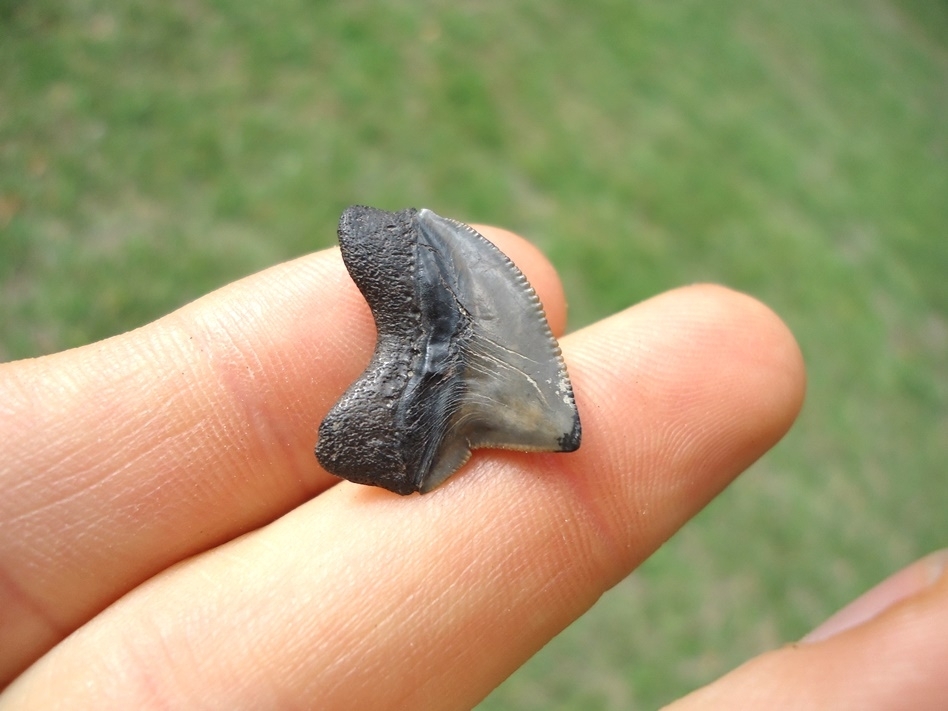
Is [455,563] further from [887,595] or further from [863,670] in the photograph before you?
[887,595]

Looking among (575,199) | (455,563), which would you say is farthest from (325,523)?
(575,199)

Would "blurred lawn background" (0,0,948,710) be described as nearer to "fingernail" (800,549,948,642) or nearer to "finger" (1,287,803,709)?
"fingernail" (800,549,948,642)

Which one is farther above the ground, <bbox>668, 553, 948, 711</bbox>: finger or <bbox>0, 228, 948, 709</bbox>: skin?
<bbox>0, 228, 948, 709</bbox>: skin

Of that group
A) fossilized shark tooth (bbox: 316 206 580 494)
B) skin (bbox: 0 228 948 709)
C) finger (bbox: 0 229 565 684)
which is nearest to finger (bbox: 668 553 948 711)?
skin (bbox: 0 228 948 709)

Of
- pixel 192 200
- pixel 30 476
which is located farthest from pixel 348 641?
pixel 192 200

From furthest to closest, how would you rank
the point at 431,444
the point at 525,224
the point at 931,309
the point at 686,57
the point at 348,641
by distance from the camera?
the point at 686,57 < the point at 931,309 < the point at 525,224 < the point at 431,444 < the point at 348,641

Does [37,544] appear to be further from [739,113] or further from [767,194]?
[739,113]

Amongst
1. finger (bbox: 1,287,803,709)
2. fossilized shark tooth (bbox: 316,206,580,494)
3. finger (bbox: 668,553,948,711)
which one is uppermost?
fossilized shark tooth (bbox: 316,206,580,494)
